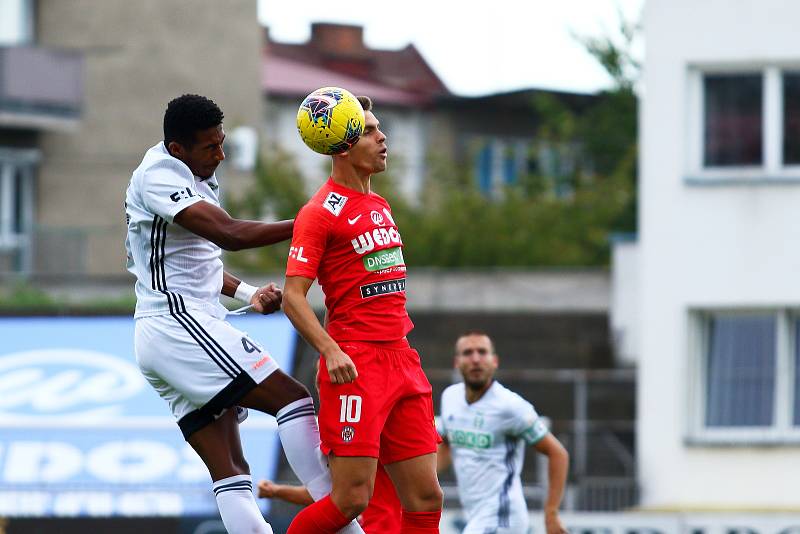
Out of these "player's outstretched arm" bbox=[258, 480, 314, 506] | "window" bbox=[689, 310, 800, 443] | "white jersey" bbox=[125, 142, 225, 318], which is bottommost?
"window" bbox=[689, 310, 800, 443]

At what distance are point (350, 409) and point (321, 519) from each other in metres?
0.49

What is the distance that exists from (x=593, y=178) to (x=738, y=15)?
25.4 meters

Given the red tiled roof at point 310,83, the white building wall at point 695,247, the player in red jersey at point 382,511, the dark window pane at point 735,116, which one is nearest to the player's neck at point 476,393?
the player in red jersey at point 382,511

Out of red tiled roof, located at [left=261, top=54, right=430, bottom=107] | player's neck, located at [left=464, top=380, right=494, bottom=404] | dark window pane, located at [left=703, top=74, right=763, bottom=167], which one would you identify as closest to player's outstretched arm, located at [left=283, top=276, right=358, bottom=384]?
player's neck, located at [left=464, top=380, right=494, bottom=404]

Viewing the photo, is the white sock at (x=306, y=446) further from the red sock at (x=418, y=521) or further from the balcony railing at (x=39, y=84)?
the balcony railing at (x=39, y=84)

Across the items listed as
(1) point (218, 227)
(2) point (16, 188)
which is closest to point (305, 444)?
(1) point (218, 227)

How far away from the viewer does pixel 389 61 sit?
7150 cm

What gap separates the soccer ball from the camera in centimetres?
786

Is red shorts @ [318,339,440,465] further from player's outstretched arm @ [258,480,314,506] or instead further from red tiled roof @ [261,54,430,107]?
red tiled roof @ [261,54,430,107]

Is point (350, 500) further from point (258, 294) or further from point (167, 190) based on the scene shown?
point (167, 190)

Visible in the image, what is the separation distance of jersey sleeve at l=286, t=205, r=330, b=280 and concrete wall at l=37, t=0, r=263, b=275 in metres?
28.2

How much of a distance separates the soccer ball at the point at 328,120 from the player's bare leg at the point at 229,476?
1.28 meters

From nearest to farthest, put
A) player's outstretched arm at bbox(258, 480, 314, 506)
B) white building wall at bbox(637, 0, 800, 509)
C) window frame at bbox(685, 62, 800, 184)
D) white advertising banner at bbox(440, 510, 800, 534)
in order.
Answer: player's outstretched arm at bbox(258, 480, 314, 506) < white advertising banner at bbox(440, 510, 800, 534) < white building wall at bbox(637, 0, 800, 509) < window frame at bbox(685, 62, 800, 184)

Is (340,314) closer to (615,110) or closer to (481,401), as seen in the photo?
(481,401)
